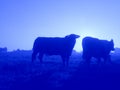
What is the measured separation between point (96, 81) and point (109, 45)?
11969 millimetres

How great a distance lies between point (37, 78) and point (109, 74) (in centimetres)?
476

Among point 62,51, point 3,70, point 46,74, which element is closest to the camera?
point 46,74

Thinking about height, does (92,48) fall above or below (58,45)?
below

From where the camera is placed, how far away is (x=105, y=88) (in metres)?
13.8

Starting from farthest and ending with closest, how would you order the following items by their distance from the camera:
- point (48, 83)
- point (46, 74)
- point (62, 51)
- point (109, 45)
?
point (109, 45) → point (62, 51) → point (46, 74) → point (48, 83)

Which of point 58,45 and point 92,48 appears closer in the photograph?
point 92,48

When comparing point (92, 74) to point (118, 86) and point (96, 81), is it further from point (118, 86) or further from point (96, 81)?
point (118, 86)

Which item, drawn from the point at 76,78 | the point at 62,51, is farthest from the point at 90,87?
the point at 62,51

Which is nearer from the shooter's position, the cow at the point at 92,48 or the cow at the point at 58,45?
the cow at the point at 92,48

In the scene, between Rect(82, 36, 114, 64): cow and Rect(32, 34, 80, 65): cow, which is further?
Rect(32, 34, 80, 65): cow

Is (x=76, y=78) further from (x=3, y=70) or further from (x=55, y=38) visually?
(x=55, y=38)

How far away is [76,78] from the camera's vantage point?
16.1 m

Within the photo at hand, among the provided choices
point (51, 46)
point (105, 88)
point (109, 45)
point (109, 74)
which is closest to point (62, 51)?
point (51, 46)

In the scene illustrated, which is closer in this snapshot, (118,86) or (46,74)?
(118,86)
